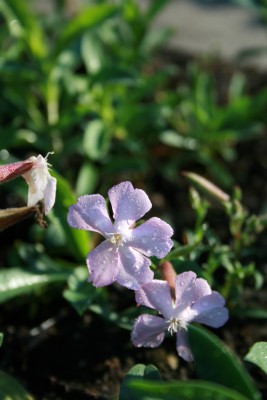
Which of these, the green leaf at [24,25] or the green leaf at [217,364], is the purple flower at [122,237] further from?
the green leaf at [24,25]

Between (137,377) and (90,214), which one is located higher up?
(90,214)

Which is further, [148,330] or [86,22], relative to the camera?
[86,22]

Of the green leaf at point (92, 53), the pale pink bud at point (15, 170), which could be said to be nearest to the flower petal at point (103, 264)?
the pale pink bud at point (15, 170)

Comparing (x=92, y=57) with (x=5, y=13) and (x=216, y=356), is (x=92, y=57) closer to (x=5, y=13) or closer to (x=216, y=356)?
(x=5, y=13)

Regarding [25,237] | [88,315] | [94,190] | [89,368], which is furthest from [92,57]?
[89,368]

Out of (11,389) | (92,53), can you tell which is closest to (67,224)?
(11,389)

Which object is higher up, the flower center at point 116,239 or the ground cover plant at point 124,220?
the flower center at point 116,239

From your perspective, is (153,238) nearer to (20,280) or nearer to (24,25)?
(20,280)
